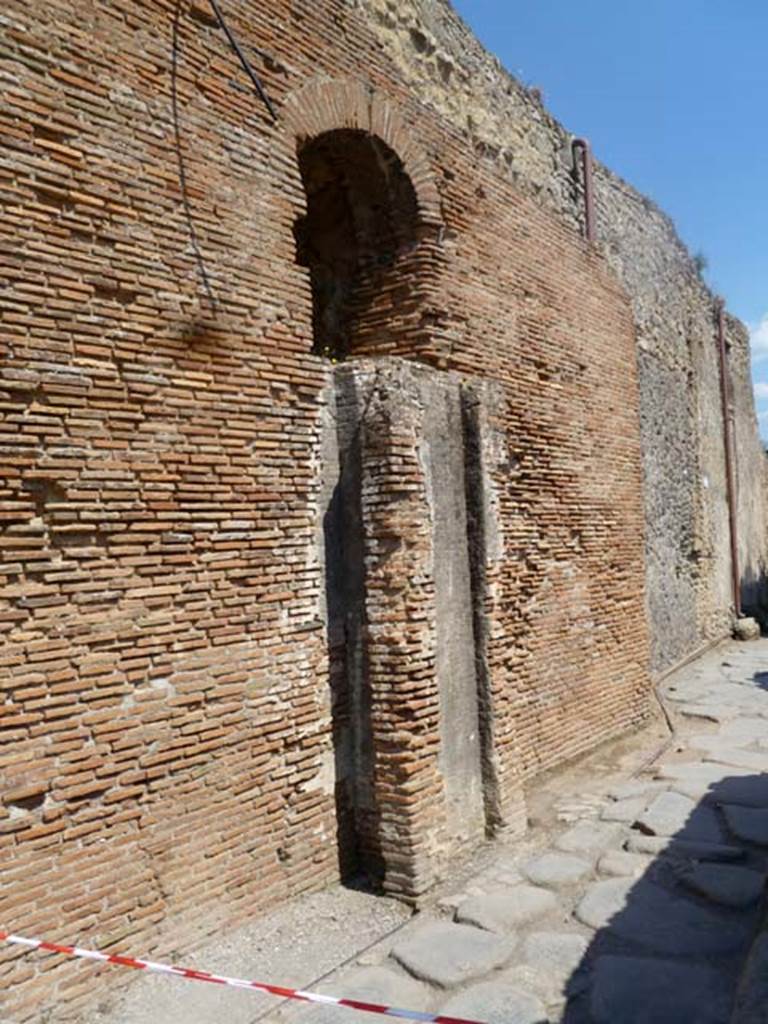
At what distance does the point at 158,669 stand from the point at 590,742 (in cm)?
502

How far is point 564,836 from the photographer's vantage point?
18.7 ft

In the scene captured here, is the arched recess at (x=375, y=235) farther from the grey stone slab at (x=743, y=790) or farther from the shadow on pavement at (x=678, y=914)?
the grey stone slab at (x=743, y=790)

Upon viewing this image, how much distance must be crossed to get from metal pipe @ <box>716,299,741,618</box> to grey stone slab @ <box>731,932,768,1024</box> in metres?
12.6

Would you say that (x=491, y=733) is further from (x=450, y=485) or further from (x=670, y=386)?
(x=670, y=386)

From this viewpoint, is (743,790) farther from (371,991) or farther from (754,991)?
(371,991)

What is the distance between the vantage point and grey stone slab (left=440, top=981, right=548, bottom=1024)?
352cm

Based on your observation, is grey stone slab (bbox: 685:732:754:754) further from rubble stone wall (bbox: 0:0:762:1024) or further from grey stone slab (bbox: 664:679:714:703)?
rubble stone wall (bbox: 0:0:762:1024)

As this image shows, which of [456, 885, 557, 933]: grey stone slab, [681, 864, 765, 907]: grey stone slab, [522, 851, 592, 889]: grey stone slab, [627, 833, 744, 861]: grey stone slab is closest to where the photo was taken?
[456, 885, 557, 933]: grey stone slab

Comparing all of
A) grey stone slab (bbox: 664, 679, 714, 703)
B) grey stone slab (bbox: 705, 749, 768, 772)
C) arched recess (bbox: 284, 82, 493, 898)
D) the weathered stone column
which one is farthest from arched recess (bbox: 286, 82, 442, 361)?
grey stone slab (bbox: 664, 679, 714, 703)

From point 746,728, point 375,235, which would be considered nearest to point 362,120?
point 375,235

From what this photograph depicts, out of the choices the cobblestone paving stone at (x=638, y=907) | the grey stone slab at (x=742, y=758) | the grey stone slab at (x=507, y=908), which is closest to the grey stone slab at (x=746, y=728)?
the grey stone slab at (x=742, y=758)

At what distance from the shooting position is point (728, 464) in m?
15.3

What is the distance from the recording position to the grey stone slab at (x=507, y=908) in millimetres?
4402

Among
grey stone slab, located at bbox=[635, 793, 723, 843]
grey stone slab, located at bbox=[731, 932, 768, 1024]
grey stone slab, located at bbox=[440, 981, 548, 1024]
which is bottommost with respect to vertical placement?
grey stone slab, located at bbox=[440, 981, 548, 1024]
